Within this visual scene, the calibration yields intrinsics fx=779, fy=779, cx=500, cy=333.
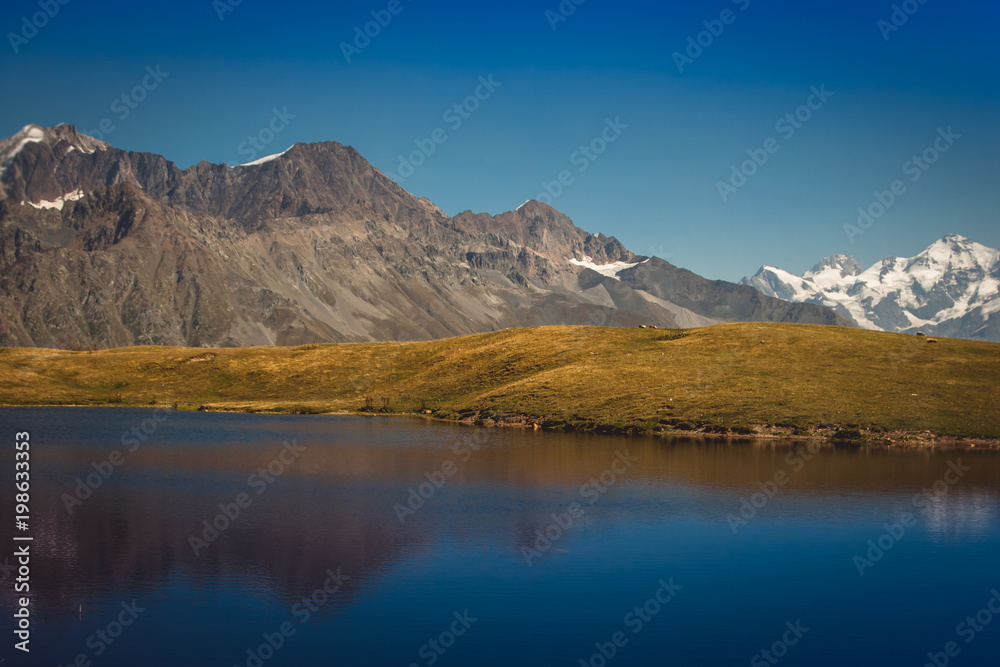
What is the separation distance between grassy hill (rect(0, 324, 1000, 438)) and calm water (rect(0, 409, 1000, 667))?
65.6 ft

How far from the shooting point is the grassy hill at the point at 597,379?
3246 inches

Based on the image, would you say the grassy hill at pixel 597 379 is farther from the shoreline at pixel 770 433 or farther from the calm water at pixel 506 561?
the calm water at pixel 506 561

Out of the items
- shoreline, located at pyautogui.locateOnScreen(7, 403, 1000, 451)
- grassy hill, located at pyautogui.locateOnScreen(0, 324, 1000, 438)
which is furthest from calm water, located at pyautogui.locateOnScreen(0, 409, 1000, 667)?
grassy hill, located at pyautogui.locateOnScreen(0, 324, 1000, 438)

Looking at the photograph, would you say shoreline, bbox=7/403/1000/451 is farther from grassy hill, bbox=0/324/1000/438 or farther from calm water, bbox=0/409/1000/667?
calm water, bbox=0/409/1000/667

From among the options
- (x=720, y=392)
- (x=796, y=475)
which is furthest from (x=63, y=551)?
(x=720, y=392)

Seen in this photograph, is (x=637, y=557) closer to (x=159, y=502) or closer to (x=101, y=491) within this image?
(x=159, y=502)

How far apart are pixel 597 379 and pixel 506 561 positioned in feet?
213

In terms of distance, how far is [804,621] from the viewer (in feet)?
93.5

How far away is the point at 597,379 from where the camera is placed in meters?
98.2

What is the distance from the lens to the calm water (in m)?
25.7

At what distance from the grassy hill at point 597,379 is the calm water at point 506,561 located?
20002 mm

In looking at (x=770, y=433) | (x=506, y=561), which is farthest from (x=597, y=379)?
(x=506, y=561)

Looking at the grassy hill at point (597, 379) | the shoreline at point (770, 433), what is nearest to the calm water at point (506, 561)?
the shoreline at point (770, 433)

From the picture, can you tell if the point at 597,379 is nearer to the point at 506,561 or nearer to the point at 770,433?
the point at 770,433
